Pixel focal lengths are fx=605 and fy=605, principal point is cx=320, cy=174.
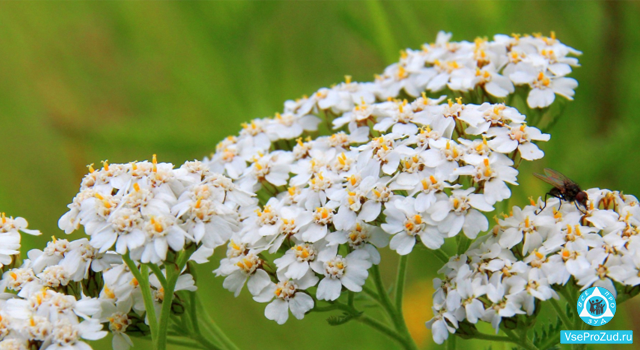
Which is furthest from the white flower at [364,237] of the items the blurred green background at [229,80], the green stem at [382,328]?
the blurred green background at [229,80]

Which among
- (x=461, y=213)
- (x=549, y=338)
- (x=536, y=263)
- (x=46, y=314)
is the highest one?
(x=461, y=213)

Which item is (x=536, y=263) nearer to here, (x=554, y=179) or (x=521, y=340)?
(x=521, y=340)

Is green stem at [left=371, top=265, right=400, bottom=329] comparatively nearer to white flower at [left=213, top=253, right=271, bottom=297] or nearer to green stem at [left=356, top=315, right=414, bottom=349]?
green stem at [left=356, top=315, right=414, bottom=349]

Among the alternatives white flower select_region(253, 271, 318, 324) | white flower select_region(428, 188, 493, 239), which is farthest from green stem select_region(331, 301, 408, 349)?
white flower select_region(428, 188, 493, 239)

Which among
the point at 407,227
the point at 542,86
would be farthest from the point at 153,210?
the point at 542,86

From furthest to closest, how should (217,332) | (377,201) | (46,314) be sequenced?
1. (217,332)
2. (377,201)
3. (46,314)

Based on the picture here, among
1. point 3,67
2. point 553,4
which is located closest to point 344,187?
point 553,4
